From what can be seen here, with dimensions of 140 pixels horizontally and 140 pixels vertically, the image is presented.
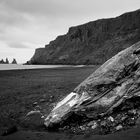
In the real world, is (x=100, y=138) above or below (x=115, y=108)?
below

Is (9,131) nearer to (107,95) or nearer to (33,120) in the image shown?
(33,120)

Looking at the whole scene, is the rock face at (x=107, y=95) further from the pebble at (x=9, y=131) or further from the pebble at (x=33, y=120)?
the pebble at (x=9, y=131)

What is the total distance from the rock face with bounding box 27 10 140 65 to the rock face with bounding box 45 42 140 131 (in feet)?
272

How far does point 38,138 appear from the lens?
6.38 meters

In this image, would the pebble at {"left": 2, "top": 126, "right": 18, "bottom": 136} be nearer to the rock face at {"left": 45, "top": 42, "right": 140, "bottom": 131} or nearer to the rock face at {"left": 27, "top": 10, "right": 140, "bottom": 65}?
the rock face at {"left": 45, "top": 42, "right": 140, "bottom": 131}

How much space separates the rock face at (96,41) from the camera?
3851 inches

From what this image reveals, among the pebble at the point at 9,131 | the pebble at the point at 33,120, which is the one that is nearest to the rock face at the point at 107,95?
the pebble at the point at 33,120

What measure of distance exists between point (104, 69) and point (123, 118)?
3001 mm

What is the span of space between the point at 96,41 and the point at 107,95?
363 feet

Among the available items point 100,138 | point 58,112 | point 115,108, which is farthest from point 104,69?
point 100,138

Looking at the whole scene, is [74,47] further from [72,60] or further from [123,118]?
[123,118]

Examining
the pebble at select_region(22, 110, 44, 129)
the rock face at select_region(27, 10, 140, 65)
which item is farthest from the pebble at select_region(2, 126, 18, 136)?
the rock face at select_region(27, 10, 140, 65)

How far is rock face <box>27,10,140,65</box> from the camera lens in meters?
97.8

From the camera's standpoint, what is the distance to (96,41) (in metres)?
116
